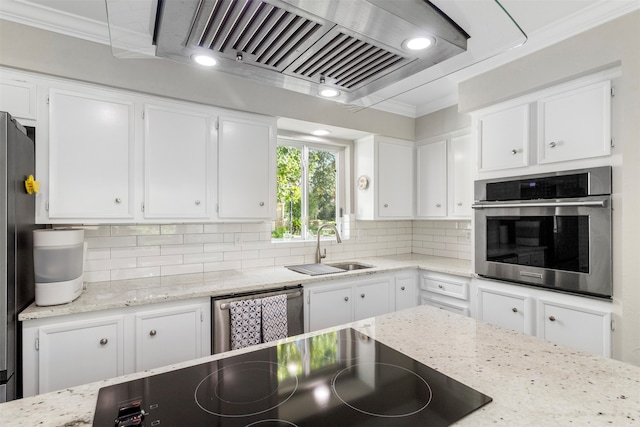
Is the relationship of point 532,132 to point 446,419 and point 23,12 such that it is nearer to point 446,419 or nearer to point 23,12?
point 446,419

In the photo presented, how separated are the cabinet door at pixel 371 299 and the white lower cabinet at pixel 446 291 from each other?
0.41 m

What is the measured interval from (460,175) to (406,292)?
124 centimetres

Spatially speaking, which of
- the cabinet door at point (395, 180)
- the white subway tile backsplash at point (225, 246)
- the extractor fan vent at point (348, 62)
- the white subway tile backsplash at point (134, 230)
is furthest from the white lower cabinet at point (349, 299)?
the extractor fan vent at point (348, 62)

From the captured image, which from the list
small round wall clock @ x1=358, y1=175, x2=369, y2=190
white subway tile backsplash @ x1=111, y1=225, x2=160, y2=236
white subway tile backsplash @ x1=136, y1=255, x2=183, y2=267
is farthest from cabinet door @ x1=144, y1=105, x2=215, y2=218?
small round wall clock @ x1=358, y1=175, x2=369, y2=190

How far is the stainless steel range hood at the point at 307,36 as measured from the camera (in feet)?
2.28

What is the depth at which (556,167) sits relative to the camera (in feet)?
Result: 7.23

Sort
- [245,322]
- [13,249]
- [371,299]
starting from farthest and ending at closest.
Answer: [371,299], [245,322], [13,249]

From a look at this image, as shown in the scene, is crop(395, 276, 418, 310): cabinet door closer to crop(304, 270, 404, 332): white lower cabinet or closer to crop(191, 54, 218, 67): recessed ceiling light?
crop(304, 270, 404, 332): white lower cabinet

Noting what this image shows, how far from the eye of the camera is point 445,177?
130 inches

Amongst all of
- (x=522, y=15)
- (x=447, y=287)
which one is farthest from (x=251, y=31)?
(x=447, y=287)

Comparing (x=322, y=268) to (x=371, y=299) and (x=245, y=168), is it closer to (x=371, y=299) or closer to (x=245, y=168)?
(x=371, y=299)

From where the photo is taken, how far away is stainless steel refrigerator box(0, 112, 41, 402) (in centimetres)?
142

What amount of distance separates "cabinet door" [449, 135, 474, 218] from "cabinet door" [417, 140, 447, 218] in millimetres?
72

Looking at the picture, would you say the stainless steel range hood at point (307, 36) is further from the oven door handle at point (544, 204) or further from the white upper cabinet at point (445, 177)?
the white upper cabinet at point (445, 177)
